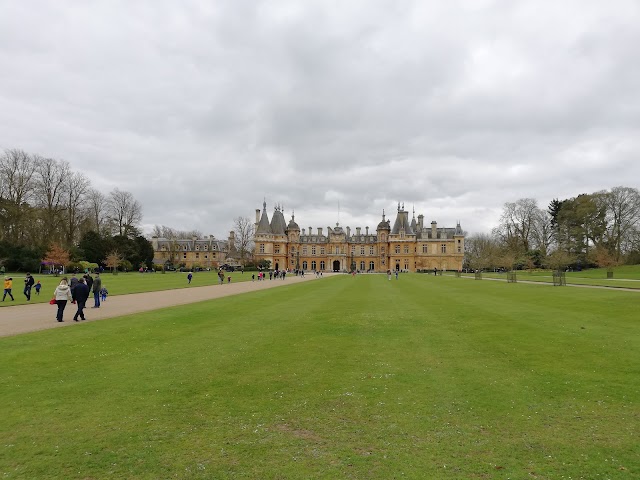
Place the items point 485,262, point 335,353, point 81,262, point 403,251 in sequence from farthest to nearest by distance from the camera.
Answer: point 403,251
point 485,262
point 81,262
point 335,353

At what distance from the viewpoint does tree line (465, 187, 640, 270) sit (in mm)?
67000

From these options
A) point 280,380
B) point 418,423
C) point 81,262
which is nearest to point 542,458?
point 418,423

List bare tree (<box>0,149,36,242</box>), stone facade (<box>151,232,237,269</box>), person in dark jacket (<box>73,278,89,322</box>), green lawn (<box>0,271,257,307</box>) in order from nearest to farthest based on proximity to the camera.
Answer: person in dark jacket (<box>73,278,89,322</box>) → green lawn (<box>0,271,257,307</box>) → bare tree (<box>0,149,36,242</box>) → stone facade (<box>151,232,237,269</box>)

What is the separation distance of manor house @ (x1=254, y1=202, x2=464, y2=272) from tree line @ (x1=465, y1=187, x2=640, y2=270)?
85.3 feet

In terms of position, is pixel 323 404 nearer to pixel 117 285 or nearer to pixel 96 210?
pixel 117 285

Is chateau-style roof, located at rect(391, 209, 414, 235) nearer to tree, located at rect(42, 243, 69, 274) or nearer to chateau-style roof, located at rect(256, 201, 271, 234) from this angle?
chateau-style roof, located at rect(256, 201, 271, 234)

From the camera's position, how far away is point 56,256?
59.9 metres

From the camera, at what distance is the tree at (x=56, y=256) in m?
60.0

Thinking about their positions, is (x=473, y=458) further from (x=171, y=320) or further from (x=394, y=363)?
(x=171, y=320)

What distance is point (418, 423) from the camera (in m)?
5.98

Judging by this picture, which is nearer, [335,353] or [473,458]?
[473,458]

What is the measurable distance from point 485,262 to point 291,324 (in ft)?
235

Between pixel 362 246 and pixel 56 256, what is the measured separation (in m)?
82.2

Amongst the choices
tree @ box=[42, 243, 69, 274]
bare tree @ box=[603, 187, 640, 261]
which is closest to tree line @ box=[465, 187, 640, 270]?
bare tree @ box=[603, 187, 640, 261]
